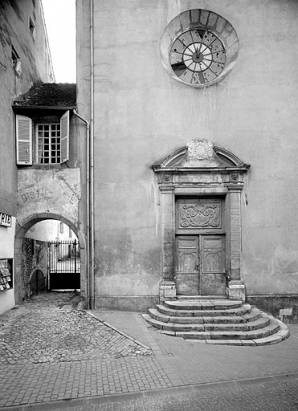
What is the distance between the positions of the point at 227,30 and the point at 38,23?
893 centimetres

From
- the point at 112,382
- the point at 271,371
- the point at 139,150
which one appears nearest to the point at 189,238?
the point at 139,150

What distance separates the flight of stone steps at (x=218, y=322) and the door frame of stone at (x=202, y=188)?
0.76m

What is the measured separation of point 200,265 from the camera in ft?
33.9

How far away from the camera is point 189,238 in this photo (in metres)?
10.4

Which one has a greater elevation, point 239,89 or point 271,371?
point 239,89

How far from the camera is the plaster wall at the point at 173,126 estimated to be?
399 inches

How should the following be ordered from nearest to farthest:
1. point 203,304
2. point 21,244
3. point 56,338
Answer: point 56,338 < point 203,304 < point 21,244

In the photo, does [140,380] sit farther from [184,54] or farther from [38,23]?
[38,23]

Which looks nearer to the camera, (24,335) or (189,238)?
(24,335)

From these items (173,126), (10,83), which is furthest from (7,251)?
(173,126)

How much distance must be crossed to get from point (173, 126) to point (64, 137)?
3432 mm

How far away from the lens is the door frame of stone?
9984 millimetres

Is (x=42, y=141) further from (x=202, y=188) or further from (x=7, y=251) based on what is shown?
(x=202, y=188)

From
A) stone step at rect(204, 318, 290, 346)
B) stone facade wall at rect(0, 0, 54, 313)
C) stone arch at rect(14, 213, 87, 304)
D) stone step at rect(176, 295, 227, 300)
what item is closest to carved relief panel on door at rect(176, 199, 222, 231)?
stone step at rect(176, 295, 227, 300)
